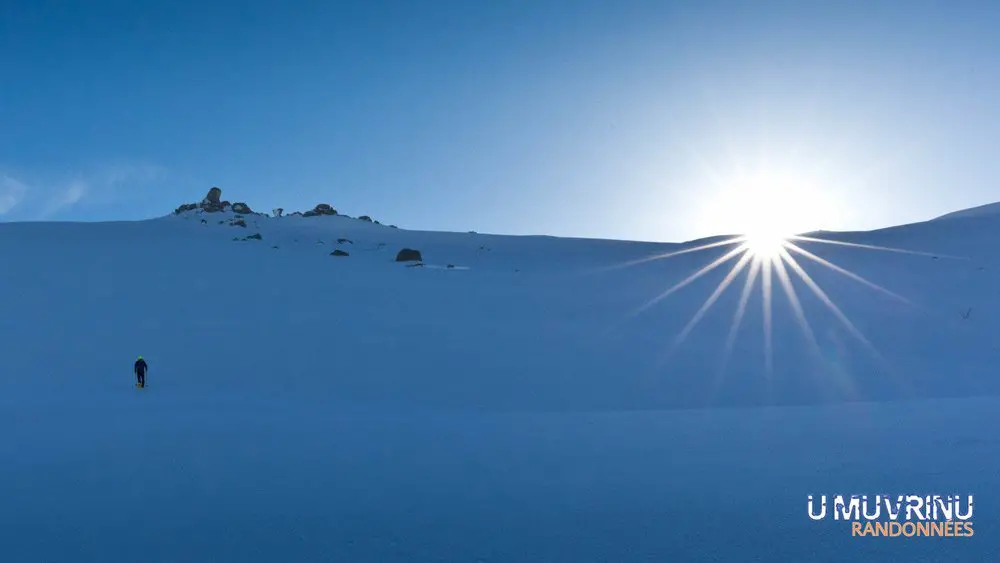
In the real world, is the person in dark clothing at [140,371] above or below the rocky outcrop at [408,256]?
below

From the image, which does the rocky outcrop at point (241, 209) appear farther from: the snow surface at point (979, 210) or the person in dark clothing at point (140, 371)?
the snow surface at point (979, 210)

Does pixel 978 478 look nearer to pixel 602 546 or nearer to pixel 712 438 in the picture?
pixel 712 438

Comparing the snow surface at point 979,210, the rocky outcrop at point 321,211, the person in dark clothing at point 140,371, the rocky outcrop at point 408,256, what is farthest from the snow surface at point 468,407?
the rocky outcrop at point 321,211

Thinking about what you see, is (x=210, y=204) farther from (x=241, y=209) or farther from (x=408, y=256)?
(x=408, y=256)

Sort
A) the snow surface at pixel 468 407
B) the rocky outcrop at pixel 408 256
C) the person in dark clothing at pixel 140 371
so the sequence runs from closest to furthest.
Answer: the snow surface at pixel 468 407, the person in dark clothing at pixel 140 371, the rocky outcrop at pixel 408 256

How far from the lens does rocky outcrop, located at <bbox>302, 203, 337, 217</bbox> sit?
4750 cm

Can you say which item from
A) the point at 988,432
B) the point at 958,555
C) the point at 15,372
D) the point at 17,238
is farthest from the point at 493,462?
the point at 17,238

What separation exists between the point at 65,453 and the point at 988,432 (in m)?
10.9

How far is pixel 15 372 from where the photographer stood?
1334cm

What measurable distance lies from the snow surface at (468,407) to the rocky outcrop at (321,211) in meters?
18.7

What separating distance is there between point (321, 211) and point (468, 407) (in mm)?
39837

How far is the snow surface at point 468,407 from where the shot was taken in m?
5.04

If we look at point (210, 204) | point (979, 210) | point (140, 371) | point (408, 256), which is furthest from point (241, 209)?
point (979, 210)

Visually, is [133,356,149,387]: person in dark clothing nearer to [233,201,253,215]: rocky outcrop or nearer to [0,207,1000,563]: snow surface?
[0,207,1000,563]: snow surface
